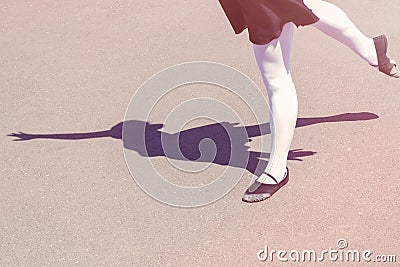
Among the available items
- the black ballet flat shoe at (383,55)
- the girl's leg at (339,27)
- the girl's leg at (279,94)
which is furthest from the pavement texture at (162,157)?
the girl's leg at (339,27)

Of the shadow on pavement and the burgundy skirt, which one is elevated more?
the burgundy skirt

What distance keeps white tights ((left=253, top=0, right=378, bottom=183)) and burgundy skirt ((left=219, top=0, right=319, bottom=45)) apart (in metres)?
0.11

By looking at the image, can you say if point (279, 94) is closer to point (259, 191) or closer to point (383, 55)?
point (259, 191)

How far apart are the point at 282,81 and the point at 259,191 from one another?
0.64 metres

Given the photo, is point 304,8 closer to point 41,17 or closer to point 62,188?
point 62,188

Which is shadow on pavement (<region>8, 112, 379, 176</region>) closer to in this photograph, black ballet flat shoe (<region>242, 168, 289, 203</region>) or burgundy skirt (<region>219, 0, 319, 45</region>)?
black ballet flat shoe (<region>242, 168, 289, 203</region>)

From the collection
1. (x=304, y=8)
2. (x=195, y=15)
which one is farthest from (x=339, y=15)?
(x=195, y=15)

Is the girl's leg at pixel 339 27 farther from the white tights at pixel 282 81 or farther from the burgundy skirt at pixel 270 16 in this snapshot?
the burgundy skirt at pixel 270 16

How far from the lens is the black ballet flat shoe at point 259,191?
4.40 meters

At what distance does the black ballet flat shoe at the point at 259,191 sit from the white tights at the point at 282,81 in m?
0.03

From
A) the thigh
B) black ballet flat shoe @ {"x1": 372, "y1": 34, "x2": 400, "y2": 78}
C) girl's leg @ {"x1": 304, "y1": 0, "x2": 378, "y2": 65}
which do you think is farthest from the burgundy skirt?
black ballet flat shoe @ {"x1": 372, "y1": 34, "x2": 400, "y2": 78}

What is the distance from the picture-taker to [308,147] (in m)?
4.94

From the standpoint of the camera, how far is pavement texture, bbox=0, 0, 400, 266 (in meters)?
4.04

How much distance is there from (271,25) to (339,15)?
71 cm
